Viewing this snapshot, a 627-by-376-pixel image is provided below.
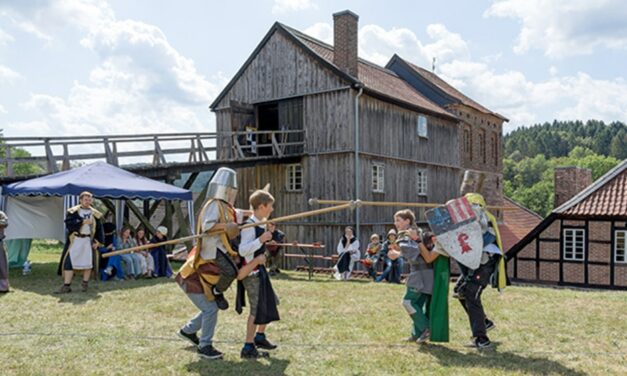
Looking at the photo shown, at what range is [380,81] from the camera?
23594mm

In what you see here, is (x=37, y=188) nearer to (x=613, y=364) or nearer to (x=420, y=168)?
(x=613, y=364)

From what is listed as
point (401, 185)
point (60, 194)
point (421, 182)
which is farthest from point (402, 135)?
point (60, 194)

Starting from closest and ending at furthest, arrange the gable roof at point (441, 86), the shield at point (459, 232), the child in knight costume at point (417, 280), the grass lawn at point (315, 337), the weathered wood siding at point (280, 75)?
the grass lawn at point (315, 337), the shield at point (459, 232), the child in knight costume at point (417, 280), the weathered wood siding at point (280, 75), the gable roof at point (441, 86)

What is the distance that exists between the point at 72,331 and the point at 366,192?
14289mm

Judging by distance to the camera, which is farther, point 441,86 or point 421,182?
point 441,86

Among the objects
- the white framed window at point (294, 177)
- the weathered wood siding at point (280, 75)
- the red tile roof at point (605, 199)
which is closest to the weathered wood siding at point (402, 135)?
the weathered wood siding at point (280, 75)

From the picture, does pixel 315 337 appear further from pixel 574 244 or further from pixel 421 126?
pixel 421 126

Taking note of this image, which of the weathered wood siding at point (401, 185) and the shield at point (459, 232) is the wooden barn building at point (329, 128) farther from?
the shield at point (459, 232)

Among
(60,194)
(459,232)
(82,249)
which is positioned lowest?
(82,249)

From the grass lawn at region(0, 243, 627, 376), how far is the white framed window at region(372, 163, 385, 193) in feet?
35.5

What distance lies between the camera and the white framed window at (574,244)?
784 inches

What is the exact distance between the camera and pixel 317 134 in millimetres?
20547

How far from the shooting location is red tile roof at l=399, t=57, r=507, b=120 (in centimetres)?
2870

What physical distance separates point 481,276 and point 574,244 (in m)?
15.8
